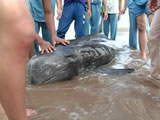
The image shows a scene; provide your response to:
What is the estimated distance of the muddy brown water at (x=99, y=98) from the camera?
7.11 ft

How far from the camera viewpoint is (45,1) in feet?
9.64

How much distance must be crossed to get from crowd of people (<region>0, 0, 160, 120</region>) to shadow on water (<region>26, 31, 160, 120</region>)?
0.25 meters

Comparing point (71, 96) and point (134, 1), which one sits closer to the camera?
point (71, 96)

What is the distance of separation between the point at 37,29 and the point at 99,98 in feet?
5.91

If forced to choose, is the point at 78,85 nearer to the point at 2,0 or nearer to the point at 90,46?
the point at 90,46

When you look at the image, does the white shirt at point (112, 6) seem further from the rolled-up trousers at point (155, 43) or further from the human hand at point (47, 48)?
the rolled-up trousers at point (155, 43)

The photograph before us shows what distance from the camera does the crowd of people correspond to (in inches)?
49.9

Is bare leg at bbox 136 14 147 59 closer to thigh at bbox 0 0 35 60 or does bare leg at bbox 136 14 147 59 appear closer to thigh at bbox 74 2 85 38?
thigh at bbox 74 2 85 38

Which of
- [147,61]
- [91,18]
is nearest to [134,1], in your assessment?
[147,61]

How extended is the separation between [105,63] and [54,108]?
183 centimetres

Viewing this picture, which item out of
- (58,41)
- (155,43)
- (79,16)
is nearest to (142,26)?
(79,16)

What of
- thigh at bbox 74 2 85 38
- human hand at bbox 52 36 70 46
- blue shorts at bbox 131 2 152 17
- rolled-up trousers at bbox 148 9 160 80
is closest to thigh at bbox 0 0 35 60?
rolled-up trousers at bbox 148 9 160 80

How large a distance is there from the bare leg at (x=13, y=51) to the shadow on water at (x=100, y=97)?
876 millimetres

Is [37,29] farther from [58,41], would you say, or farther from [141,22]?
[141,22]
